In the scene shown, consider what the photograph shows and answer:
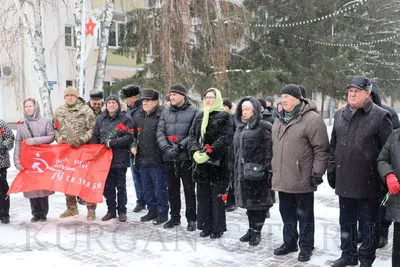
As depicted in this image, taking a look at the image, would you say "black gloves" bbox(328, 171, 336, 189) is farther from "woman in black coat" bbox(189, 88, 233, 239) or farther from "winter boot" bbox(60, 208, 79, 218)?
"winter boot" bbox(60, 208, 79, 218)

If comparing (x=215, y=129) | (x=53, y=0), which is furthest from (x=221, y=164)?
(x=53, y=0)

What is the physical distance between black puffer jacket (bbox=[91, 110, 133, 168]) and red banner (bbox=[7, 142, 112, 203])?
12 cm

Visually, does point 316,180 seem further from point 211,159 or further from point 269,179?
point 211,159

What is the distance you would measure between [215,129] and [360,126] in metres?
1.90

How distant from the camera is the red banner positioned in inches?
259

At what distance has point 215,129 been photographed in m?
5.66

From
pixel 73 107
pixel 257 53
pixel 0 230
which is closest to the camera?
pixel 0 230

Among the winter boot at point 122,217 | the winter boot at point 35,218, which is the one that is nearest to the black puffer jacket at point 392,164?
the winter boot at point 122,217

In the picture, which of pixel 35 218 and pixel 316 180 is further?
pixel 35 218

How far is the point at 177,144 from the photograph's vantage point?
19.8 ft

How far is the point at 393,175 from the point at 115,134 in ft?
13.3

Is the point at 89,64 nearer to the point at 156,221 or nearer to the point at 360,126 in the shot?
the point at 156,221

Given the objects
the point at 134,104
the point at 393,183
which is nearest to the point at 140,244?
the point at 134,104

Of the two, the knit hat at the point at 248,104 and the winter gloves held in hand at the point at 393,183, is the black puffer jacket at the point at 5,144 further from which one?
the winter gloves held in hand at the point at 393,183
